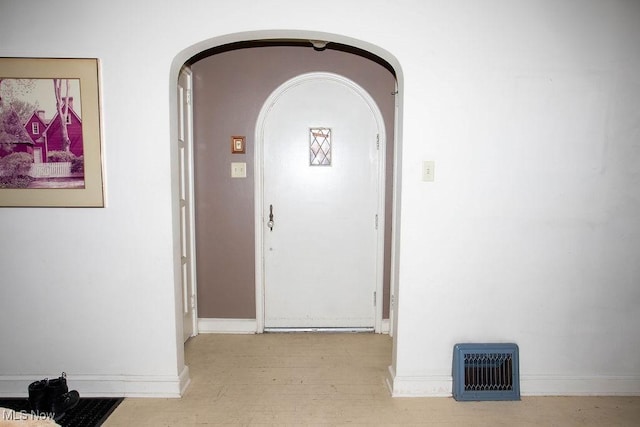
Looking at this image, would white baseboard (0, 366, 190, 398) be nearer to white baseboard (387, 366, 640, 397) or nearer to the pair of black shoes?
the pair of black shoes

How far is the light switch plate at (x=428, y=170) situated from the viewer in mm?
2023

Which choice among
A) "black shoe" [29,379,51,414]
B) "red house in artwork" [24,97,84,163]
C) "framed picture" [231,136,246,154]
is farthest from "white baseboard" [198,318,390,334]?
"red house in artwork" [24,97,84,163]

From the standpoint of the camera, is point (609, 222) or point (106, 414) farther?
point (609, 222)

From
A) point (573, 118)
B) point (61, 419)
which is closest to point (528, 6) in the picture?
point (573, 118)

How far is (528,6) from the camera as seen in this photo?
77.1 inches

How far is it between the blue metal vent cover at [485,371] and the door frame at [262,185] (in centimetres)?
95

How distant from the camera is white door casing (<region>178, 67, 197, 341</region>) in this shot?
2699mm

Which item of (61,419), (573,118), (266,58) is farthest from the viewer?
(266,58)

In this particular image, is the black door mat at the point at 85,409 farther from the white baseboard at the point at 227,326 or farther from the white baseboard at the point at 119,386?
the white baseboard at the point at 227,326

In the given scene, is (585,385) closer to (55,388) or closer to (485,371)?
(485,371)

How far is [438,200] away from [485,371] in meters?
1.02

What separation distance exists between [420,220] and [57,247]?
2.03 metres

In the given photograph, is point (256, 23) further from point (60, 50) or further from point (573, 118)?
point (573, 118)

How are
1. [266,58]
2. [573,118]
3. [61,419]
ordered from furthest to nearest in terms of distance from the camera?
[266,58]
[573,118]
[61,419]
